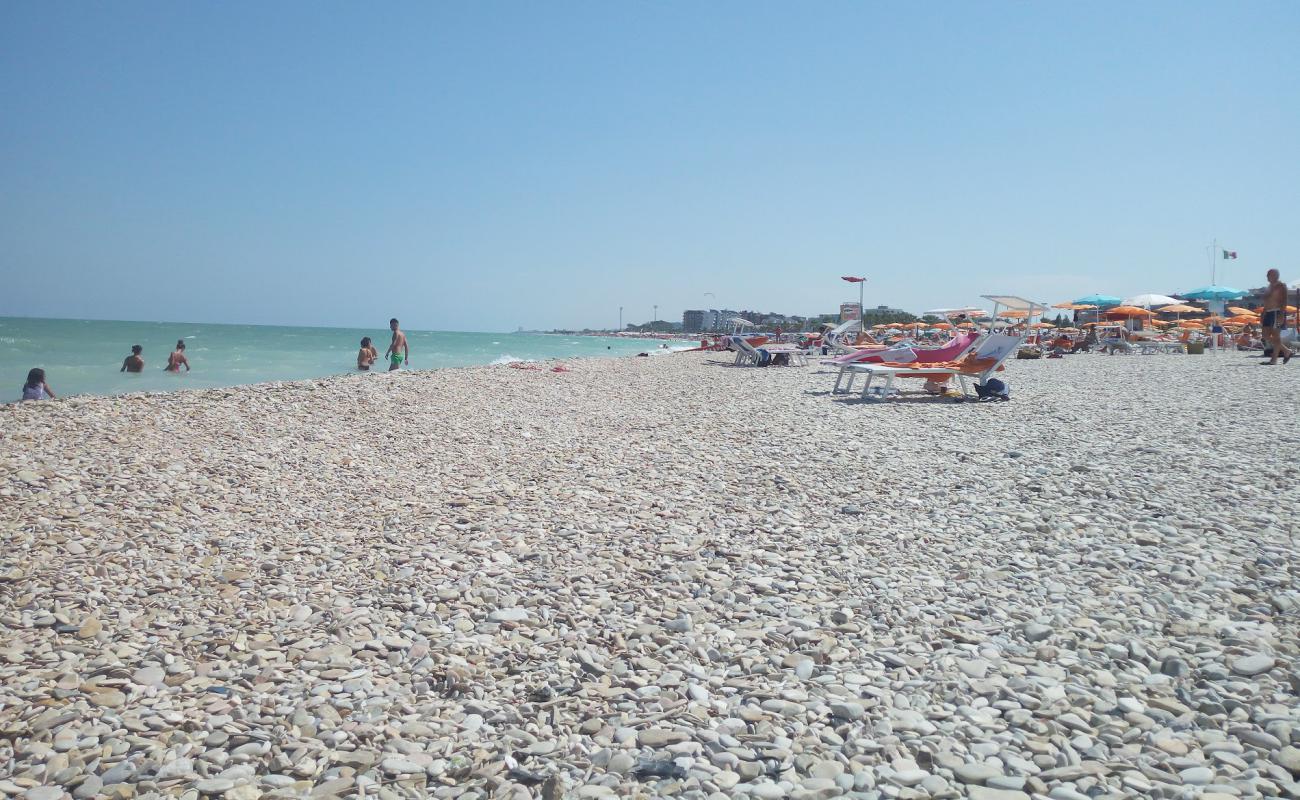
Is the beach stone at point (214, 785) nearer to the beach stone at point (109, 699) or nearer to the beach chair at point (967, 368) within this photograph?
the beach stone at point (109, 699)

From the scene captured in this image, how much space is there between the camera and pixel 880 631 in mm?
2887

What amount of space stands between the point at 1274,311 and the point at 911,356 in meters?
7.90

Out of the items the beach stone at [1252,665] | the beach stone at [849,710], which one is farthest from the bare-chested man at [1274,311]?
the beach stone at [849,710]

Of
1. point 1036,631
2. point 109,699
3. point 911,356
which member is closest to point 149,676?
point 109,699

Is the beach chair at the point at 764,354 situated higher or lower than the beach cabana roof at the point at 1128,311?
lower

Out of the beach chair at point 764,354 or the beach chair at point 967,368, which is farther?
the beach chair at point 764,354

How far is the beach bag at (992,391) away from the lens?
10961 millimetres

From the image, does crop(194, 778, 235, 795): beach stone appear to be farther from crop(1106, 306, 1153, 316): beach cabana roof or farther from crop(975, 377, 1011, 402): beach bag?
crop(1106, 306, 1153, 316): beach cabana roof

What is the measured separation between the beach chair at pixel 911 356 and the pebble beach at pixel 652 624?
5938 mm

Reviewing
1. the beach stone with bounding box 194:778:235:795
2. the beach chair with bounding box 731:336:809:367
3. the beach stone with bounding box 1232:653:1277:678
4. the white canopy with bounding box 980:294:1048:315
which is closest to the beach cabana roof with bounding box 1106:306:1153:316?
the beach chair with bounding box 731:336:809:367

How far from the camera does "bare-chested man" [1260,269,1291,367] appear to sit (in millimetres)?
13291

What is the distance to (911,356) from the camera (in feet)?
42.9

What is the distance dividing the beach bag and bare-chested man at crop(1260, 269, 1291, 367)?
616cm

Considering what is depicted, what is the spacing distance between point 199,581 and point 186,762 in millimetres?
1643
